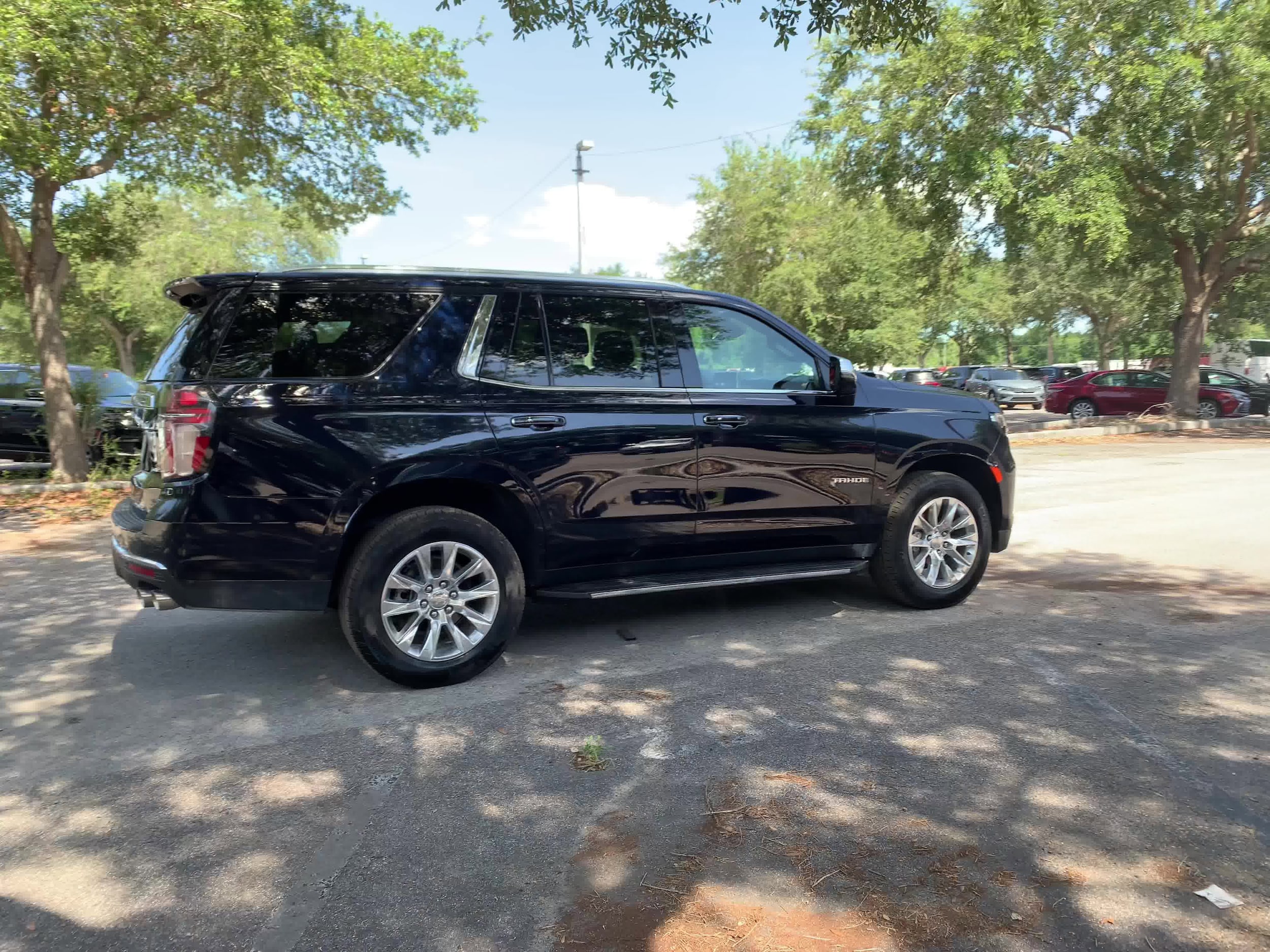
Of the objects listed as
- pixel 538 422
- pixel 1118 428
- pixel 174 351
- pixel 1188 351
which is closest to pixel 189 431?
pixel 174 351

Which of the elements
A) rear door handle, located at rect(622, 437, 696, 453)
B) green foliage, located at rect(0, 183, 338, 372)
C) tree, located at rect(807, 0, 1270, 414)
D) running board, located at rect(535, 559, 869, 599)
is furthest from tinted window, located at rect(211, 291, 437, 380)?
green foliage, located at rect(0, 183, 338, 372)

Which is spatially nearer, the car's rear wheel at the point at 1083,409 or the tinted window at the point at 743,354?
the tinted window at the point at 743,354

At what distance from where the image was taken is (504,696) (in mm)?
4301

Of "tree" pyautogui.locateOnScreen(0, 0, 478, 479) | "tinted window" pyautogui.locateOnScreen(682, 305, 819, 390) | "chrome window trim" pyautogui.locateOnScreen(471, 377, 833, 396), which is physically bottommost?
A: "chrome window trim" pyautogui.locateOnScreen(471, 377, 833, 396)

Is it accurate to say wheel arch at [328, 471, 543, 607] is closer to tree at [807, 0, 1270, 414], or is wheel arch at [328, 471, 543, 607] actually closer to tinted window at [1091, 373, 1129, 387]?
tree at [807, 0, 1270, 414]

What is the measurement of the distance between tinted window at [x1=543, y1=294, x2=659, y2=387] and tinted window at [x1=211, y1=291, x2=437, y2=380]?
70 cm

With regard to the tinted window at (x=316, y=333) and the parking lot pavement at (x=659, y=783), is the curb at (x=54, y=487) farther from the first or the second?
the tinted window at (x=316, y=333)

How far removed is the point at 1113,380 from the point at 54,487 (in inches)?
1034

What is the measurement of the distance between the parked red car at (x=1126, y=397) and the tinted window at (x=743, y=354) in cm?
2312

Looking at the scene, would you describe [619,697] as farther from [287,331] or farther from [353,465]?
[287,331]

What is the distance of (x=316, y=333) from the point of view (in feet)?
14.0

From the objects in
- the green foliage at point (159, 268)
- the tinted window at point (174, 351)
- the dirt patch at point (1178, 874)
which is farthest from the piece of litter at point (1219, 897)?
the green foliage at point (159, 268)

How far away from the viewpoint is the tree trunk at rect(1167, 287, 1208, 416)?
71.3 ft

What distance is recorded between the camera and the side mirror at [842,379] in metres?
5.23
